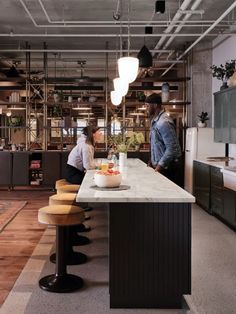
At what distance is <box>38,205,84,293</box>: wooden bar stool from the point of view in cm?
328

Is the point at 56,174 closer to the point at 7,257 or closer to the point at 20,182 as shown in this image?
the point at 20,182

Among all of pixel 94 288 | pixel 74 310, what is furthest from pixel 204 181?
pixel 74 310

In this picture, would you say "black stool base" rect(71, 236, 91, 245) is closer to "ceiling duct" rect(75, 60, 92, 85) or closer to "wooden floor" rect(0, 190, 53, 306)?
"wooden floor" rect(0, 190, 53, 306)

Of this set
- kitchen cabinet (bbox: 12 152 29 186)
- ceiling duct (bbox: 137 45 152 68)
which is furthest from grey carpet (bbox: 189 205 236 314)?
kitchen cabinet (bbox: 12 152 29 186)

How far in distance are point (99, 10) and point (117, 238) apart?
17.7ft

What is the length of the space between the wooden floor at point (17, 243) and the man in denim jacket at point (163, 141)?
168 cm

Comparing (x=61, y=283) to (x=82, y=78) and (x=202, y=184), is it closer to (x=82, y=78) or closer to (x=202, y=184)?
(x=202, y=184)

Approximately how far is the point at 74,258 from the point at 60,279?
0.71 m

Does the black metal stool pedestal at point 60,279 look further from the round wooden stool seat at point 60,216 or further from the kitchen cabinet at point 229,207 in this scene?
the kitchen cabinet at point 229,207

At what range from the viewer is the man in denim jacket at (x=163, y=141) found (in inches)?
175

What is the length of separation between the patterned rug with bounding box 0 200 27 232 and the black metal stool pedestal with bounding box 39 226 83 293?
2.24 metres

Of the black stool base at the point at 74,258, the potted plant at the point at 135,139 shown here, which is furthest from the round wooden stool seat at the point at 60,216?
the potted plant at the point at 135,139

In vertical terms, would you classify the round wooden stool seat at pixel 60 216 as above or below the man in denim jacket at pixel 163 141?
below

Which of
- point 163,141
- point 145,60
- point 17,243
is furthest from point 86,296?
point 145,60
